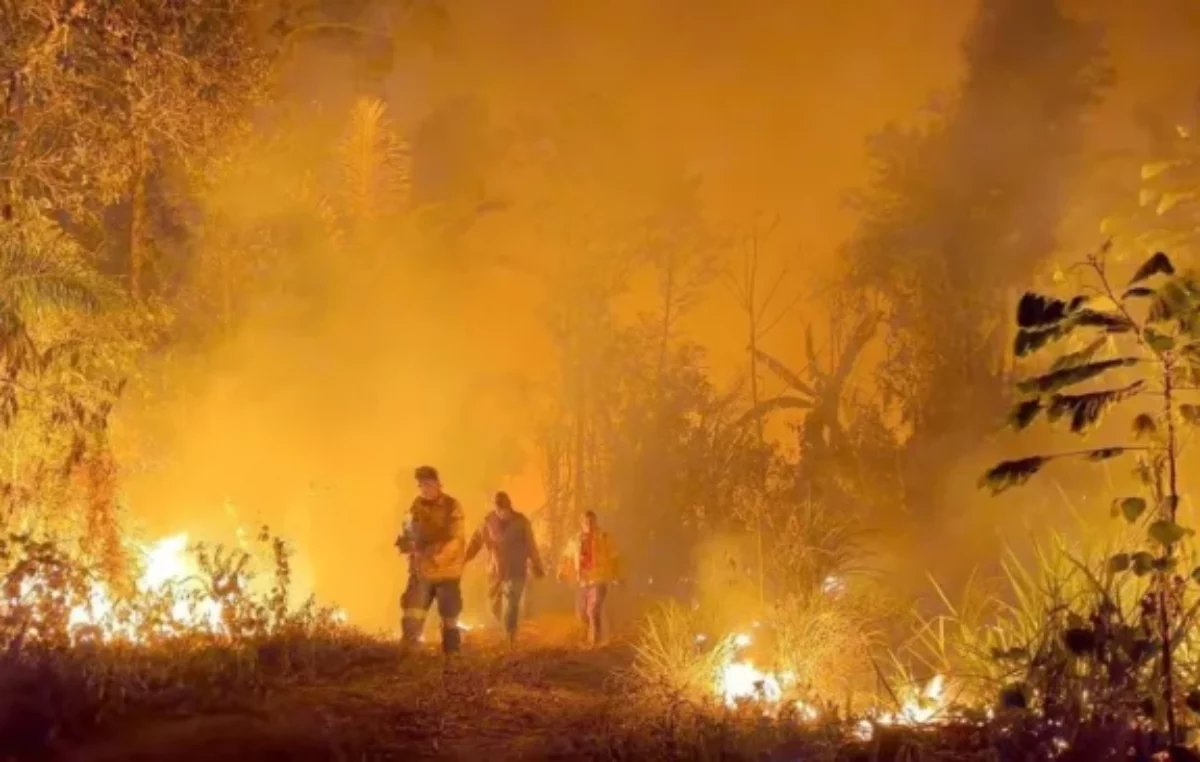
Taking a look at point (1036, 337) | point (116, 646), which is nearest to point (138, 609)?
point (116, 646)

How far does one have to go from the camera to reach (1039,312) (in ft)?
19.4

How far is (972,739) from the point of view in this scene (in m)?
6.48

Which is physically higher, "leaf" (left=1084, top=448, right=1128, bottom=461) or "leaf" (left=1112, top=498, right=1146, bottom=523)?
"leaf" (left=1084, top=448, right=1128, bottom=461)

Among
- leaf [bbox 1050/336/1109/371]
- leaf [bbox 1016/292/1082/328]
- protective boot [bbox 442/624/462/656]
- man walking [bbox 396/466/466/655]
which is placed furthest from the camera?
man walking [bbox 396/466/466/655]

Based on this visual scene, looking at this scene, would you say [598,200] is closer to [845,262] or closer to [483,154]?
[483,154]

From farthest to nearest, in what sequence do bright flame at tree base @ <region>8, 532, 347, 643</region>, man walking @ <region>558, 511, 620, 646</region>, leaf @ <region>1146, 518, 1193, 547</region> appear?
man walking @ <region>558, 511, 620, 646</region> < bright flame at tree base @ <region>8, 532, 347, 643</region> < leaf @ <region>1146, 518, 1193, 547</region>

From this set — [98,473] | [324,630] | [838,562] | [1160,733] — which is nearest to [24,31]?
[98,473]

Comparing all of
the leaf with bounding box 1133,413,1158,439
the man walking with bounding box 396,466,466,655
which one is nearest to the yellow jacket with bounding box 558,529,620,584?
the man walking with bounding box 396,466,466,655

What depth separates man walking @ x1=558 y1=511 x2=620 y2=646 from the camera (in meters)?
14.6

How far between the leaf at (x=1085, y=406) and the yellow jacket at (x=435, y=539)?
657cm

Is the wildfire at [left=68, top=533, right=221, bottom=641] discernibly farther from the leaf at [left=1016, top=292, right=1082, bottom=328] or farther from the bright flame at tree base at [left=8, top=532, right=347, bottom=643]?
the leaf at [left=1016, top=292, right=1082, bottom=328]

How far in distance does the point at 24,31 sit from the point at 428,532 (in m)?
5.56

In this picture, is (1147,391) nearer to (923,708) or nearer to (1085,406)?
(1085,406)

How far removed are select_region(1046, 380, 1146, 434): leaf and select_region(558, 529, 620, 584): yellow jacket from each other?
9121mm
